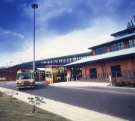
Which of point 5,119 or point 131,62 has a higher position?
point 131,62

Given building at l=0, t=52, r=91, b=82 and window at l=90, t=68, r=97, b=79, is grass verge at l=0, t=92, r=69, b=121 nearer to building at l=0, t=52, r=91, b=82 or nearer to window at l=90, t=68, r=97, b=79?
window at l=90, t=68, r=97, b=79

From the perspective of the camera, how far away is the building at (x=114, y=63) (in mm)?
27094

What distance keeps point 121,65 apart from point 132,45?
237 inches

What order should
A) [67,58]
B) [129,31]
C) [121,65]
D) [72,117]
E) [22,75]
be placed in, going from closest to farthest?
[72,117]
[22,75]
[121,65]
[129,31]
[67,58]

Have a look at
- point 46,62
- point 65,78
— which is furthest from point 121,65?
point 46,62

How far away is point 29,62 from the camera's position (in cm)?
8588

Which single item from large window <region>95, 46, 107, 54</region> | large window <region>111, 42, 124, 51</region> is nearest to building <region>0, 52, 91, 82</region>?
large window <region>95, 46, 107, 54</region>

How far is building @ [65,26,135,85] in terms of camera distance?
88.9 feet

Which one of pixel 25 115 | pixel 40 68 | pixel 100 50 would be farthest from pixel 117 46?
pixel 40 68

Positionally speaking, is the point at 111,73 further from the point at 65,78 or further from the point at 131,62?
the point at 65,78

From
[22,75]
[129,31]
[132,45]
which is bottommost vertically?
[22,75]

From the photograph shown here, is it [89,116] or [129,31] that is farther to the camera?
[129,31]

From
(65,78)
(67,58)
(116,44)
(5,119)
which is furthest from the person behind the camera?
(67,58)

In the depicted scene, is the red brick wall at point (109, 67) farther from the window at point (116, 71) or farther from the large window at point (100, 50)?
the large window at point (100, 50)
